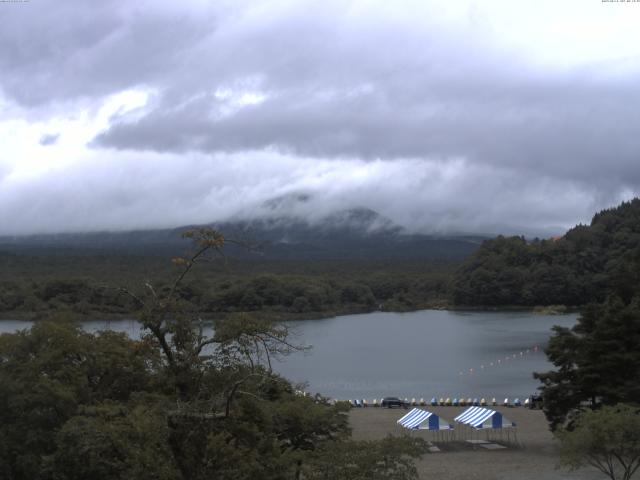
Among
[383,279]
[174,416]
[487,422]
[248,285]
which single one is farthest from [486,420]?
[383,279]

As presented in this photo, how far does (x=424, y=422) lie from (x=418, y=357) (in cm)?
2525

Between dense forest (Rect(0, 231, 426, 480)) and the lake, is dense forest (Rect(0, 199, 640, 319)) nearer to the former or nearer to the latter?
the lake

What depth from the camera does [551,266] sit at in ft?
293

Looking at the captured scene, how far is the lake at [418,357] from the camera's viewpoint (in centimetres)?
3778

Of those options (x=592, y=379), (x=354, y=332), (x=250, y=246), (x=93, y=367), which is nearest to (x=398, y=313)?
(x=354, y=332)

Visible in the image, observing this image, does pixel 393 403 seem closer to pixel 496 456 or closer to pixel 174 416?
pixel 496 456

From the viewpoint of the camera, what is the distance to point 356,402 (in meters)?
32.3

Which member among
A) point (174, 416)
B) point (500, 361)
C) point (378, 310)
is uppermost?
point (174, 416)

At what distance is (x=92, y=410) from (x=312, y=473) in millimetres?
2943

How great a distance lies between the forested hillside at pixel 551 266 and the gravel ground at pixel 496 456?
55995mm

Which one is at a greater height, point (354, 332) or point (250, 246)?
point (250, 246)

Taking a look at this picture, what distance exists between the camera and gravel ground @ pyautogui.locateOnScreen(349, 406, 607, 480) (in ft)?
62.6

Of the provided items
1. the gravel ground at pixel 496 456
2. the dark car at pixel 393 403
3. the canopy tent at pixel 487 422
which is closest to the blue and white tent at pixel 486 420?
the canopy tent at pixel 487 422

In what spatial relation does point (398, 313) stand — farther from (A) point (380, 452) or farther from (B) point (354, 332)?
(A) point (380, 452)
